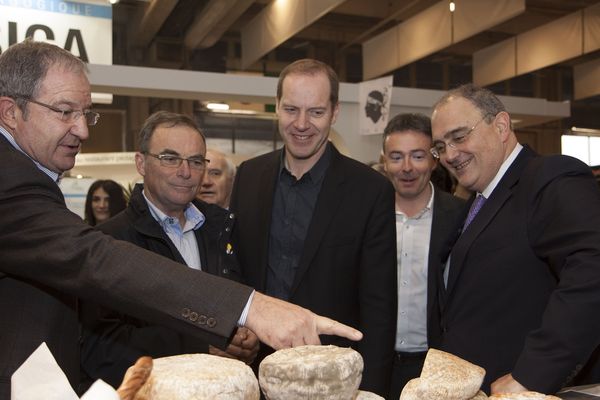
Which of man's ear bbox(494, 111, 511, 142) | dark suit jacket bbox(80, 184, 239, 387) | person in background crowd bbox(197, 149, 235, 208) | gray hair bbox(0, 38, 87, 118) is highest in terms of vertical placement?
gray hair bbox(0, 38, 87, 118)

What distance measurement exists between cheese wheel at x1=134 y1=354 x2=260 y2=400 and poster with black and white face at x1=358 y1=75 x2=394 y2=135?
21.8 feet

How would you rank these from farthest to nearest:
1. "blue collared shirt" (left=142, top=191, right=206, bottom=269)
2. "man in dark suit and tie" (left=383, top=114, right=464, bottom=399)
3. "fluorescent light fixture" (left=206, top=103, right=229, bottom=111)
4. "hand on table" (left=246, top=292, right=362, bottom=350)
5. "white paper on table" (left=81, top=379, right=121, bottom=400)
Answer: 1. "fluorescent light fixture" (left=206, top=103, right=229, bottom=111)
2. "man in dark suit and tie" (left=383, top=114, right=464, bottom=399)
3. "blue collared shirt" (left=142, top=191, right=206, bottom=269)
4. "hand on table" (left=246, top=292, right=362, bottom=350)
5. "white paper on table" (left=81, top=379, right=121, bottom=400)

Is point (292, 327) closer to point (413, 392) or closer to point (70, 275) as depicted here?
point (413, 392)

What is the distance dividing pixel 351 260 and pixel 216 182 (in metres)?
1.96

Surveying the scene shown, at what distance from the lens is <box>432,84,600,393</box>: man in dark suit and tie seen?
1.69 m

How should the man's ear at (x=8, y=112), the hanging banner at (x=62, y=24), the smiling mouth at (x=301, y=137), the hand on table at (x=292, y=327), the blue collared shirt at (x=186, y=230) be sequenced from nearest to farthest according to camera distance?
the hand on table at (x=292, y=327)
the man's ear at (x=8, y=112)
the smiling mouth at (x=301, y=137)
the blue collared shirt at (x=186, y=230)
the hanging banner at (x=62, y=24)

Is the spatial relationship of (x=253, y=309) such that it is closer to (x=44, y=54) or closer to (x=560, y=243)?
(x=44, y=54)

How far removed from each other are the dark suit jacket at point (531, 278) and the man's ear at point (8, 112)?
4.47 feet

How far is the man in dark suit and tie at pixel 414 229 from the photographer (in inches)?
112

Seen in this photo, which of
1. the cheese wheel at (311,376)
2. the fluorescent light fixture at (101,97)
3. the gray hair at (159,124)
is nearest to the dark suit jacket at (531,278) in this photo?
the cheese wheel at (311,376)

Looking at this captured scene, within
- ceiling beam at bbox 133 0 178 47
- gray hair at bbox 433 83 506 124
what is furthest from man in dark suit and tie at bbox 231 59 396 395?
ceiling beam at bbox 133 0 178 47

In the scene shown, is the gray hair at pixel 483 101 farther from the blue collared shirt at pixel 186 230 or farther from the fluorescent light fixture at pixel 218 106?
the fluorescent light fixture at pixel 218 106

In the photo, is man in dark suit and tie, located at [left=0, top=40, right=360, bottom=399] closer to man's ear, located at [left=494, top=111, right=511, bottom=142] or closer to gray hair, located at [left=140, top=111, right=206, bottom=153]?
gray hair, located at [left=140, top=111, right=206, bottom=153]

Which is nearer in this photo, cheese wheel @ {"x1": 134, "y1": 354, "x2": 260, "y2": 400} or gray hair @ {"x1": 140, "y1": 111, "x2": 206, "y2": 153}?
cheese wheel @ {"x1": 134, "y1": 354, "x2": 260, "y2": 400}
